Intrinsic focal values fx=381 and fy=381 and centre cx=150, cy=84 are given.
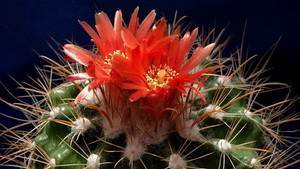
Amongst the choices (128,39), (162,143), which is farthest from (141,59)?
A: (162,143)

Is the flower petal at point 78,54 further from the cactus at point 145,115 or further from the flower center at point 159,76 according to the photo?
the flower center at point 159,76

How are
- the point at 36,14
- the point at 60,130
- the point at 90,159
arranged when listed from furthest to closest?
the point at 36,14 < the point at 60,130 < the point at 90,159

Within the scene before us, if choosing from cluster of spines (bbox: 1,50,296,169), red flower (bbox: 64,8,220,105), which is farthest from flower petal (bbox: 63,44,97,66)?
cluster of spines (bbox: 1,50,296,169)

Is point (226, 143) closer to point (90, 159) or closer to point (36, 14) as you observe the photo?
point (90, 159)

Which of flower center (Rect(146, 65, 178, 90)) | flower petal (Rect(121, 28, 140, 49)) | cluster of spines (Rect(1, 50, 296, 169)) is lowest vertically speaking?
cluster of spines (Rect(1, 50, 296, 169))

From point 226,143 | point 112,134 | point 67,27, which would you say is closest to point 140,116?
point 112,134

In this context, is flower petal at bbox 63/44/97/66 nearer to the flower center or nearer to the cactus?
the cactus

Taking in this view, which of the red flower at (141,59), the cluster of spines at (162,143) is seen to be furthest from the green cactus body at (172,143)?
the red flower at (141,59)
